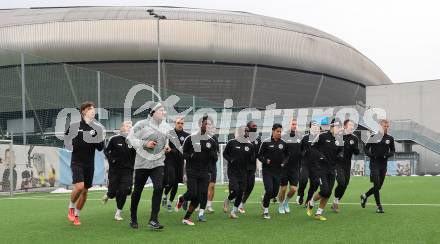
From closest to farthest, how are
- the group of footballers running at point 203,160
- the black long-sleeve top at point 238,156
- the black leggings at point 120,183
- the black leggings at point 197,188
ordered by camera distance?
the group of footballers running at point 203,160
the black leggings at point 197,188
the black leggings at point 120,183
the black long-sleeve top at point 238,156

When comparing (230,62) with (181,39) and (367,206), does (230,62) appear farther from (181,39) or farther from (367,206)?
(367,206)

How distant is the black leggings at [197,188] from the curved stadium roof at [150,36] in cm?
5140

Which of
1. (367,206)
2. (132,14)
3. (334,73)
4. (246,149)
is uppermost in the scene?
(132,14)

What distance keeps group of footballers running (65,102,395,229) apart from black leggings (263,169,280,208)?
0.07ft

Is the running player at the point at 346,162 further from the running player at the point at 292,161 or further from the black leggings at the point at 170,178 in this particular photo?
the black leggings at the point at 170,178

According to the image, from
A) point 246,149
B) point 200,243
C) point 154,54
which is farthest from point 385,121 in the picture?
point 154,54

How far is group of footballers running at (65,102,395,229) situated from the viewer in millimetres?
9523

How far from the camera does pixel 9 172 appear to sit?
22219 millimetres

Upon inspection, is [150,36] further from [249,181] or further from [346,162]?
[346,162]

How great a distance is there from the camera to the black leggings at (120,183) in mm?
11703

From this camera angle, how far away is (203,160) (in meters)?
10.8

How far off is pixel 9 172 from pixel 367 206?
568 inches

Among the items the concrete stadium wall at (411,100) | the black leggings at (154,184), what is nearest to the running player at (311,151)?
the black leggings at (154,184)

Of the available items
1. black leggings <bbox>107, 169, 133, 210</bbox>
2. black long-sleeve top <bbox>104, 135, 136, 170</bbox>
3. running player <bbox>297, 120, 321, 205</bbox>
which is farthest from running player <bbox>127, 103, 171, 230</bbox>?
running player <bbox>297, 120, 321, 205</bbox>
